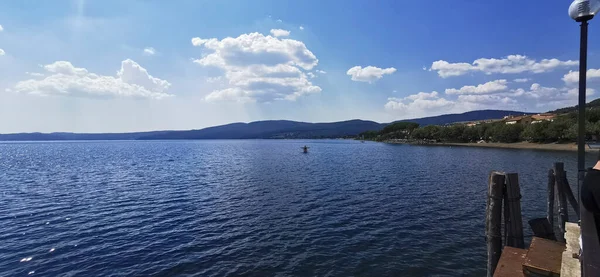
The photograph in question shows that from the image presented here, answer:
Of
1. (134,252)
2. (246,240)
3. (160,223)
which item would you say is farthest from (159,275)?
(160,223)

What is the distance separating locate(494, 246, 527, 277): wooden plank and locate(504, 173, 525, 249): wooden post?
963mm

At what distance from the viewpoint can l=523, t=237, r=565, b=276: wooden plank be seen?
6539 millimetres

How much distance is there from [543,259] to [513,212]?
2429 mm

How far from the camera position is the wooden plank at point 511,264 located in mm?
7493

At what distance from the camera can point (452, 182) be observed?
3897cm

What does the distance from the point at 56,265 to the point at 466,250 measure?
21479mm

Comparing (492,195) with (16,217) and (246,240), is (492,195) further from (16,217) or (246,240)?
(16,217)

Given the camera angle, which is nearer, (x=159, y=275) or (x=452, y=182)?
(x=159, y=275)

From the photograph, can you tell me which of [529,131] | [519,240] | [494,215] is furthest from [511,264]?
[529,131]

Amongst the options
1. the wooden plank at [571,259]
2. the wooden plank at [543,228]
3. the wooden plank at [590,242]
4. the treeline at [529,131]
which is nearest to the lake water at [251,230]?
the wooden plank at [543,228]

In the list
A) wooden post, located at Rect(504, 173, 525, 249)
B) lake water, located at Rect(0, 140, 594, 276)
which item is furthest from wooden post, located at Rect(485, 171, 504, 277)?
lake water, located at Rect(0, 140, 594, 276)

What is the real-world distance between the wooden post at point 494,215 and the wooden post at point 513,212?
0.70 feet

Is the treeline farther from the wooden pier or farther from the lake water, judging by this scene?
the wooden pier

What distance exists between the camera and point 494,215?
373 inches
